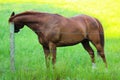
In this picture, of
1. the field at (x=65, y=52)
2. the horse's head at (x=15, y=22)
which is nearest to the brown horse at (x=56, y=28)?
the horse's head at (x=15, y=22)

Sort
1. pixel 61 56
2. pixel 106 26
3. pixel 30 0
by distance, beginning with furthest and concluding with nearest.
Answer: pixel 30 0 < pixel 106 26 < pixel 61 56

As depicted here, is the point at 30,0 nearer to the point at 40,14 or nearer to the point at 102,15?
the point at 102,15

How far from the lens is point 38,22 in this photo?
9.11 metres

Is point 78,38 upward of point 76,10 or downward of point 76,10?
upward

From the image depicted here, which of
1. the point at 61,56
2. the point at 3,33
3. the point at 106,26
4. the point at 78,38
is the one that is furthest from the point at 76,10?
the point at 78,38

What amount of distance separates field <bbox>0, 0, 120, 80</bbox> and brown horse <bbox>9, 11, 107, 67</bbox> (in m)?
0.52

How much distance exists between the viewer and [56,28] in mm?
9227

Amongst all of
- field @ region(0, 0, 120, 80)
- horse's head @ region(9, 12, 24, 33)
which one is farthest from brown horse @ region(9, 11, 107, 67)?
field @ region(0, 0, 120, 80)

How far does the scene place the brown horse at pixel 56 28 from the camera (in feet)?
29.6

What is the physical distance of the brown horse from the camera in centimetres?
902

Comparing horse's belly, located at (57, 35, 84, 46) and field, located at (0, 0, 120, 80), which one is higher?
horse's belly, located at (57, 35, 84, 46)

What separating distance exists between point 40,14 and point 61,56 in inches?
95.0

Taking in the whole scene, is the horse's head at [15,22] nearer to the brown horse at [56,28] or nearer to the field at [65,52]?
the brown horse at [56,28]

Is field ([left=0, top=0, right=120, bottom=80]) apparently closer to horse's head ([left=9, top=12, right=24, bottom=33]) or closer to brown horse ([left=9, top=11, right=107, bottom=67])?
brown horse ([left=9, top=11, right=107, bottom=67])
